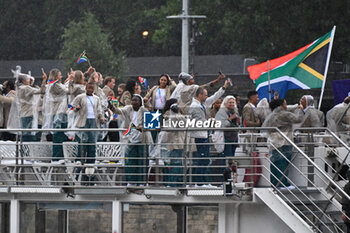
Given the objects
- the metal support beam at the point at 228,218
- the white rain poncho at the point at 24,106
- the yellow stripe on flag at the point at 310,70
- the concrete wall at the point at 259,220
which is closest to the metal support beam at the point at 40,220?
the white rain poncho at the point at 24,106

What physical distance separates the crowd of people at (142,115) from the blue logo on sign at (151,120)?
0.15 m

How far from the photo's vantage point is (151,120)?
49.0 feet

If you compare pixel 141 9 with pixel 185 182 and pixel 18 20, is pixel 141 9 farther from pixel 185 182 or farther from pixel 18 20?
pixel 185 182

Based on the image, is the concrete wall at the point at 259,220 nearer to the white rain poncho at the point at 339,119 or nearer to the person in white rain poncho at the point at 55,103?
the white rain poncho at the point at 339,119

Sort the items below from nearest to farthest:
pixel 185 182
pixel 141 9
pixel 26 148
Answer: pixel 185 182 → pixel 26 148 → pixel 141 9

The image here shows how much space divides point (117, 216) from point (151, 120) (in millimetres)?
1708

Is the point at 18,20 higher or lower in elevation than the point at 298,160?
higher

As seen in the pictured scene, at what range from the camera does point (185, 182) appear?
14602 millimetres

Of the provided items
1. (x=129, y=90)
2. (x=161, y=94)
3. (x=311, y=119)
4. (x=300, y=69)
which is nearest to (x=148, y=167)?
(x=161, y=94)

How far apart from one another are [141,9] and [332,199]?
46.9 metres

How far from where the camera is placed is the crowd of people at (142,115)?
15016 millimetres

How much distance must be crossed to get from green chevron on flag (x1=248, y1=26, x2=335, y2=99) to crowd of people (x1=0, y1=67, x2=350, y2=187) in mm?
807

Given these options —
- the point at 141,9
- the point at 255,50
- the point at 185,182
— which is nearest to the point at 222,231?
the point at 185,182

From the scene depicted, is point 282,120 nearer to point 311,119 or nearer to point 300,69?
point 311,119
